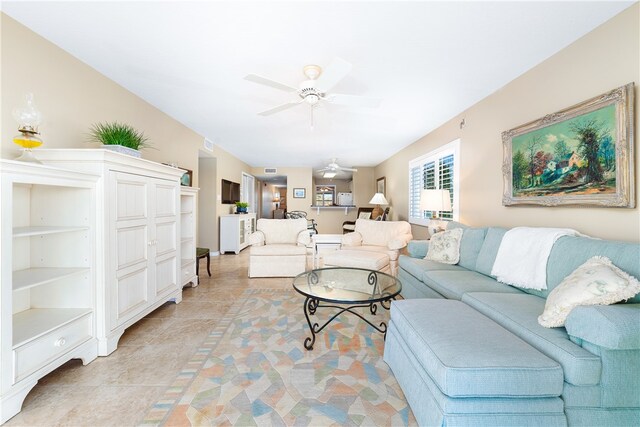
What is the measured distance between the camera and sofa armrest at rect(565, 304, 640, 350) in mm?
1099

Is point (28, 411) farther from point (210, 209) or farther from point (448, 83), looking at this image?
point (210, 209)

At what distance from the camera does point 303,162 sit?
7.54 metres

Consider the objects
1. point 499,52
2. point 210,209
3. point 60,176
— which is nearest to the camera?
point 60,176

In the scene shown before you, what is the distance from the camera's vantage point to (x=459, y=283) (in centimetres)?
217

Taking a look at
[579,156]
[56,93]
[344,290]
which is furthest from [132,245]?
[579,156]

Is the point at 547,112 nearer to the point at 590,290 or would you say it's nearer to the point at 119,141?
the point at 590,290

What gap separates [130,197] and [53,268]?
0.71 m

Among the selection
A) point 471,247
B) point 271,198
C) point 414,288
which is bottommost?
point 414,288

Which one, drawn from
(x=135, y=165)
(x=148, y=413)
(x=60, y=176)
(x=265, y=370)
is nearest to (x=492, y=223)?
(x=265, y=370)

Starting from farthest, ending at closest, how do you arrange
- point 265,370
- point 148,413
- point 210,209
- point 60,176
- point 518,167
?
point 210,209, point 518,167, point 265,370, point 60,176, point 148,413

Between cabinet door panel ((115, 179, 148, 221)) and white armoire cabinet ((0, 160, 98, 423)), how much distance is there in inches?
7.4

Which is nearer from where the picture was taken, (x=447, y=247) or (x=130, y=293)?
(x=130, y=293)

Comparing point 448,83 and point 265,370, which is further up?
point 448,83

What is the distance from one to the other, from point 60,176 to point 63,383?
1.33 meters
